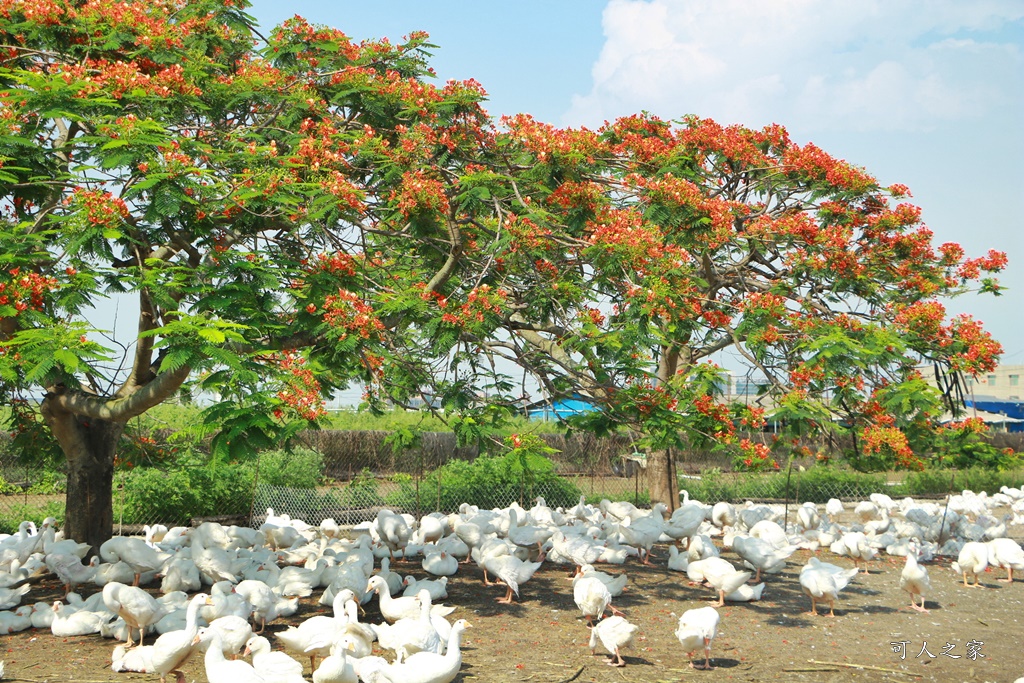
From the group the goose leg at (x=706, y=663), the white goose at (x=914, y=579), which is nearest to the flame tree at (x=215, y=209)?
the goose leg at (x=706, y=663)

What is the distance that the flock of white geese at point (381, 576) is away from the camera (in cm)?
558

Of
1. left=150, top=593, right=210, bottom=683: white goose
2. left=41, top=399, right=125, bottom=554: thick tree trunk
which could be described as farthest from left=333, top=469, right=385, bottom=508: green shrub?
left=150, top=593, right=210, bottom=683: white goose

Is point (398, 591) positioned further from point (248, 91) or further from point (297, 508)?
point (297, 508)

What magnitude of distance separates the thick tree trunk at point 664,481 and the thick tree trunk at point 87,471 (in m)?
7.32

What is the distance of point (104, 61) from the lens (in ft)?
22.0

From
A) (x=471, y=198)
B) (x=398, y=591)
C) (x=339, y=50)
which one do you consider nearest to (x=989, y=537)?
(x=398, y=591)

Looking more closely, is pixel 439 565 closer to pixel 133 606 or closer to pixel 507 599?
pixel 507 599

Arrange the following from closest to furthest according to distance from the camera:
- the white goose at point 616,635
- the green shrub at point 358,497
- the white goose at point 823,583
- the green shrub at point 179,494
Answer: the white goose at point 616,635
the white goose at point 823,583
the green shrub at point 179,494
the green shrub at point 358,497

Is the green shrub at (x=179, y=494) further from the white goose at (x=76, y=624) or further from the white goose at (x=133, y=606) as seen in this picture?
the white goose at (x=133, y=606)

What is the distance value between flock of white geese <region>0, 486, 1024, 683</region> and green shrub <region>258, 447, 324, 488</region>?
2.93m

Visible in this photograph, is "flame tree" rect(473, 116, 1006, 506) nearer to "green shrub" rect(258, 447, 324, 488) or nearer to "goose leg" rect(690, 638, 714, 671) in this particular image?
"goose leg" rect(690, 638, 714, 671)

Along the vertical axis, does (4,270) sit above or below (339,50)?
below

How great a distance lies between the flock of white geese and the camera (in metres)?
5.58

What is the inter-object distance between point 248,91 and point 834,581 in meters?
6.94
